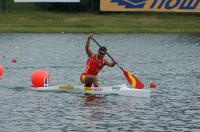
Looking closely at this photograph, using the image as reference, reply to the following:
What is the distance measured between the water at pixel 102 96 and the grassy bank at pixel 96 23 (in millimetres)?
12724

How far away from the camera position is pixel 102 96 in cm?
3528

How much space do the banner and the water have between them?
21583 millimetres

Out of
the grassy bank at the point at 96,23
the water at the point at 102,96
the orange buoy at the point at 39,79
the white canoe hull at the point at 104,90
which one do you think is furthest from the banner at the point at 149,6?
the white canoe hull at the point at 104,90

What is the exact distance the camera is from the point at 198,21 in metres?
91.4

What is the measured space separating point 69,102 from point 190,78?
12.0 metres

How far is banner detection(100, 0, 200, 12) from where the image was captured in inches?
3659

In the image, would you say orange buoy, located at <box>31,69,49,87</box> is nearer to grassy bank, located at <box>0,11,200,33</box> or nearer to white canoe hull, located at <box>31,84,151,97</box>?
white canoe hull, located at <box>31,84,151,97</box>

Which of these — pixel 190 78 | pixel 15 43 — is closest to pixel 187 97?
pixel 190 78

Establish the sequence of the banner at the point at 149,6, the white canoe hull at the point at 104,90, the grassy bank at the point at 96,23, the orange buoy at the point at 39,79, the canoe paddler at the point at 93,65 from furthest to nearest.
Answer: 1. the banner at the point at 149,6
2. the grassy bank at the point at 96,23
3. the orange buoy at the point at 39,79
4. the canoe paddler at the point at 93,65
5. the white canoe hull at the point at 104,90

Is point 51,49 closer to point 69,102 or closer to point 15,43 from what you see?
point 15,43

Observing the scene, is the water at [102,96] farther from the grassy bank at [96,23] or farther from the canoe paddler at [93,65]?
the grassy bank at [96,23]

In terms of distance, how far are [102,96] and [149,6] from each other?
59.2m

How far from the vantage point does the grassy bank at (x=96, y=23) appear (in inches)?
3327

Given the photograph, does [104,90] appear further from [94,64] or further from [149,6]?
[149,6]
